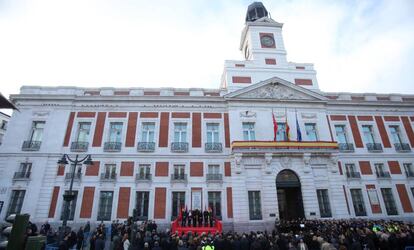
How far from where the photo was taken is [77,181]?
1952 cm

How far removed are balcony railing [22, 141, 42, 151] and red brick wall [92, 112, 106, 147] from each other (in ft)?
15.0

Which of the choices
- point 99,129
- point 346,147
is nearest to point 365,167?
point 346,147

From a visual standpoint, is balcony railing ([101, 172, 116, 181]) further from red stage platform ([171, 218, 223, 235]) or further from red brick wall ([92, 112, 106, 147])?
red stage platform ([171, 218, 223, 235])

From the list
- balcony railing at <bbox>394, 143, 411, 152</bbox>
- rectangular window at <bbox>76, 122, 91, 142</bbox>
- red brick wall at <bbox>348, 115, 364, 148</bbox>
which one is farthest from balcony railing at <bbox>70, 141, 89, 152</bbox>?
balcony railing at <bbox>394, 143, 411, 152</bbox>

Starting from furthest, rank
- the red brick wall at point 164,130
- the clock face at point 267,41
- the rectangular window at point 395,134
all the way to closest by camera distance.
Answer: the clock face at point 267,41, the rectangular window at point 395,134, the red brick wall at point 164,130

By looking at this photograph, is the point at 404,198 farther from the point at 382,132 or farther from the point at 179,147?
the point at 179,147

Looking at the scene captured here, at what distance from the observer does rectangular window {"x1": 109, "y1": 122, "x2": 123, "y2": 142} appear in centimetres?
2166

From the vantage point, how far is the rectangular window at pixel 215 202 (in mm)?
19644

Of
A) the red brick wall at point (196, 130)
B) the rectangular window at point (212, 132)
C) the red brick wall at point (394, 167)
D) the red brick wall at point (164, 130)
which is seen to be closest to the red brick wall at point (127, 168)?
the red brick wall at point (164, 130)

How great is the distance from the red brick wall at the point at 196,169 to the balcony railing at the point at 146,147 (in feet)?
12.6

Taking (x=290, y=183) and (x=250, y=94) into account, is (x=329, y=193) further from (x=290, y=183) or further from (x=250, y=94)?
(x=250, y=94)

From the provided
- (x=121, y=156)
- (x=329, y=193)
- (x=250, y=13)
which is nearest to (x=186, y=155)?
(x=121, y=156)

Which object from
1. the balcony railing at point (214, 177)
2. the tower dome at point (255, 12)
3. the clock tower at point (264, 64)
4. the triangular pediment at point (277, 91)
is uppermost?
the tower dome at point (255, 12)

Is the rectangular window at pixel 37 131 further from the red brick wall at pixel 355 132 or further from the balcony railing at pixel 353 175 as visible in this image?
the red brick wall at pixel 355 132
